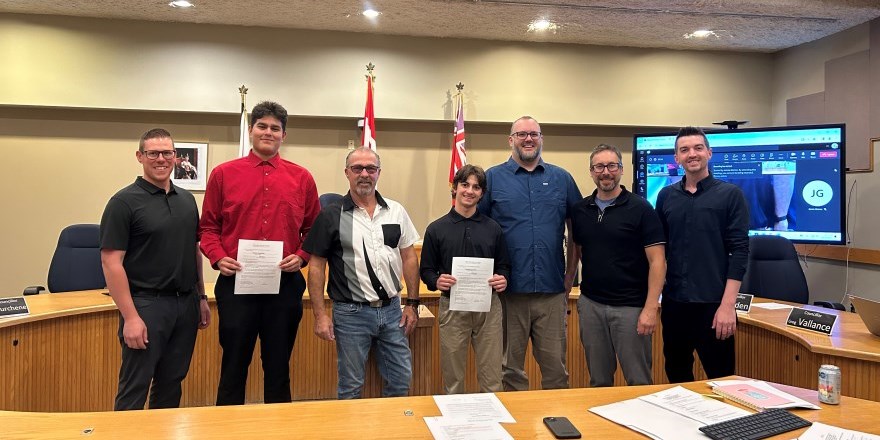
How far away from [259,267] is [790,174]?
14.8ft

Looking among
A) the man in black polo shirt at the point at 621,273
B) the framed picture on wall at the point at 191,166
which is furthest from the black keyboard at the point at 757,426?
the framed picture on wall at the point at 191,166

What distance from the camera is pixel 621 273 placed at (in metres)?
2.67

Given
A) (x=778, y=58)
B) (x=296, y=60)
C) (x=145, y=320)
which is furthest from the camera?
(x=778, y=58)

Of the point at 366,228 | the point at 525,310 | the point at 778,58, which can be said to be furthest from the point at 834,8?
the point at 366,228

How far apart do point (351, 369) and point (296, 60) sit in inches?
152

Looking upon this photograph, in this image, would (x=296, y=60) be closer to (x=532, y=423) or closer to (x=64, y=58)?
(x=64, y=58)

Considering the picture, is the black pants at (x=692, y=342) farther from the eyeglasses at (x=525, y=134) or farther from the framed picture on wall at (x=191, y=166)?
the framed picture on wall at (x=191, y=166)

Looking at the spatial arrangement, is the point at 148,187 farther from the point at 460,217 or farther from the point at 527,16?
the point at 527,16

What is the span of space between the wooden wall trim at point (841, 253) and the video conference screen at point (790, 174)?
445mm

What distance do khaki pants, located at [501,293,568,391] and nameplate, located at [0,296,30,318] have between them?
265 cm

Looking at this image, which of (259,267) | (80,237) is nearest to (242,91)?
(80,237)

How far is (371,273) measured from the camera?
2543 mm

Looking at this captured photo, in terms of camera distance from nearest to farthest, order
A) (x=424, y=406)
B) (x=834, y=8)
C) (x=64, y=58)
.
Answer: (x=424, y=406)
(x=834, y=8)
(x=64, y=58)

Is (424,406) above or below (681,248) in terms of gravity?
below
